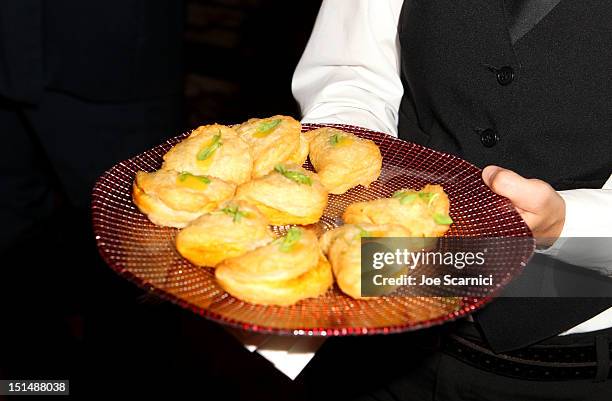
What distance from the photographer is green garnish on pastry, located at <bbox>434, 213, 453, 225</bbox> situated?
1149mm

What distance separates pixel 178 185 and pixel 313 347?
0.35 meters

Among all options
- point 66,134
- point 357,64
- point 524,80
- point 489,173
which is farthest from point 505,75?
point 66,134

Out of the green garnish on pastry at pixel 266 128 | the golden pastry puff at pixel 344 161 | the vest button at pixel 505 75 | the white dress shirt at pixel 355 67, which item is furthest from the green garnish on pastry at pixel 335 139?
the vest button at pixel 505 75

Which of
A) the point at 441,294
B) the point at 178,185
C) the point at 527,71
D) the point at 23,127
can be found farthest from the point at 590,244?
the point at 23,127

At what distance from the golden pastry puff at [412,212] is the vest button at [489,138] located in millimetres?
248

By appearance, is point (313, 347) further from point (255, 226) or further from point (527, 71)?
point (527, 71)

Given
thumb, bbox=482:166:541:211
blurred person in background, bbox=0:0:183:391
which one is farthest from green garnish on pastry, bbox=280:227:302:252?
blurred person in background, bbox=0:0:183:391

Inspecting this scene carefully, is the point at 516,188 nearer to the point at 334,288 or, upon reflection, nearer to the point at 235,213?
the point at 334,288

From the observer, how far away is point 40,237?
2908mm

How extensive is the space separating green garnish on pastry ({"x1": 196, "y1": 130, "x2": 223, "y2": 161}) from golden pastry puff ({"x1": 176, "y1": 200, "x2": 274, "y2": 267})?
14cm

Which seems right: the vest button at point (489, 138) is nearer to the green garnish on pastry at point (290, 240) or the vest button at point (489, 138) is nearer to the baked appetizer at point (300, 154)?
the baked appetizer at point (300, 154)

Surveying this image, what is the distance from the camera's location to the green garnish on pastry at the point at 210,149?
4.11 feet

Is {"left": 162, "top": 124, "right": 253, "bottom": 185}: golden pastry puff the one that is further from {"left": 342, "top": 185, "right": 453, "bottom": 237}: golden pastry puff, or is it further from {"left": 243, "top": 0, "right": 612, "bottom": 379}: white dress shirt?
{"left": 243, "top": 0, "right": 612, "bottom": 379}: white dress shirt

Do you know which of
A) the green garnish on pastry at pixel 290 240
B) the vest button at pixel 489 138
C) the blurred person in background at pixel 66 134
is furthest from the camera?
the blurred person in background at pixel 66 134
